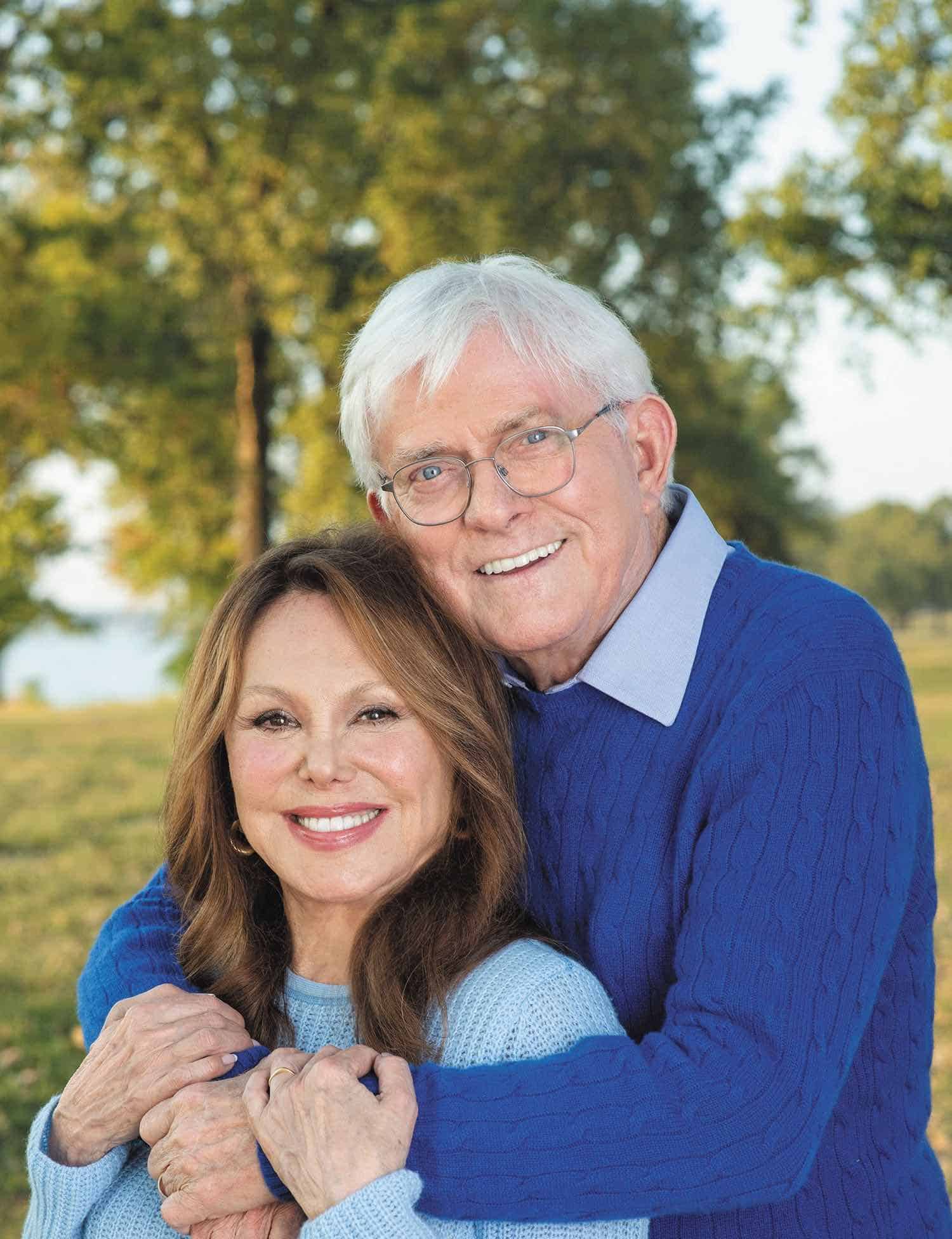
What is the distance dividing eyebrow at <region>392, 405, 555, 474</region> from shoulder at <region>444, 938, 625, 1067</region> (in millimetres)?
926

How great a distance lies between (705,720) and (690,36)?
11452mm

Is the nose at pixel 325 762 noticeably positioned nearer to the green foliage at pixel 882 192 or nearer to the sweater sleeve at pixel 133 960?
the sweater sleeve at pixel 133 960

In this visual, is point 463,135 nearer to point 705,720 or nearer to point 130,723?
point 705,720

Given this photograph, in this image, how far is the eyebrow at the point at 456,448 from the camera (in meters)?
2.35

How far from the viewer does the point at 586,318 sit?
2430 millimetres

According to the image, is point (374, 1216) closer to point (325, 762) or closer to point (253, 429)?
point (325, 762)

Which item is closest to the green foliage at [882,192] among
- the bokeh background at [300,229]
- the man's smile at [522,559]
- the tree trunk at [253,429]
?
the bokeh background at [300,229]

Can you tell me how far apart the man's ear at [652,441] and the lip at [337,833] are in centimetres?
86

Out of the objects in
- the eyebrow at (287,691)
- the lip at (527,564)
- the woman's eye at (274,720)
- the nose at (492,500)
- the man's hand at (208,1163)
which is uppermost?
the nose at (492,500)

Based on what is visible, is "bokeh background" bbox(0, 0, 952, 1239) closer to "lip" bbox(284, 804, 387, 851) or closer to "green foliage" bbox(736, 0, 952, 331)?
"green foliage" bbox(736, 0, 952, 331)

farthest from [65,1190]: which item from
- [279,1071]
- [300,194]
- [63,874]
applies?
[300,194]

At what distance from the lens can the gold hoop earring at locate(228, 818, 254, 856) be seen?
103 inches

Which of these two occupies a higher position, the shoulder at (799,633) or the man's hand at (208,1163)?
the shoulder at (799,633)

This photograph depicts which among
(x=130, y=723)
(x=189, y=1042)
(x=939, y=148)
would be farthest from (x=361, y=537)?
(x=130, y=723)
